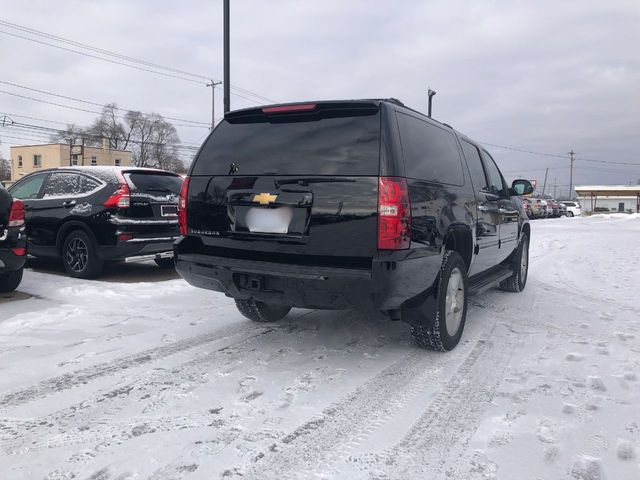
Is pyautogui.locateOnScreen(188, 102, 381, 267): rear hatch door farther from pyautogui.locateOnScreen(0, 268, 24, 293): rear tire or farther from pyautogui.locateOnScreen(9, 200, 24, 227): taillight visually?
pyautogui.locateOnScreen(0, 268, 24, 293): rear tire

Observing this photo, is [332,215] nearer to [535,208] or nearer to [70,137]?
[535,208]

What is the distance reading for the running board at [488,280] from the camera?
468 centimetres

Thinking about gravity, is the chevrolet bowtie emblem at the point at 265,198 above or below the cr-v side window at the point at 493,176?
below

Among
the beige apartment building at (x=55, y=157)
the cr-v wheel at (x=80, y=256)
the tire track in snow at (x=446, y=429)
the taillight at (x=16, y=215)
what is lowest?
the tire track in snow at (x=446, y=429)

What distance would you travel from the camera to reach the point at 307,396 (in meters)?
3.16

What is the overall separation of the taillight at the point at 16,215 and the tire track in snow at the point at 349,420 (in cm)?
450

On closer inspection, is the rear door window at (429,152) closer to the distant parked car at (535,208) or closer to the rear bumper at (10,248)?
the rear bumper at (10,248)

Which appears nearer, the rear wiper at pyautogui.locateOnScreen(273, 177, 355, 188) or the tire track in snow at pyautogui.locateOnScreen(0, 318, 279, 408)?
the tire track in snow at pyautogui.locateOnScreen(0, 318, 279, 408)

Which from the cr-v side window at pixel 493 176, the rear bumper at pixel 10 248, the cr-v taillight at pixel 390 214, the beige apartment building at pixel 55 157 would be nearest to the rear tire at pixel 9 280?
the rear bumper at pixel 10 248

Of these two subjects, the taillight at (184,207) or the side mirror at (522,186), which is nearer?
the taillight at (184,207)

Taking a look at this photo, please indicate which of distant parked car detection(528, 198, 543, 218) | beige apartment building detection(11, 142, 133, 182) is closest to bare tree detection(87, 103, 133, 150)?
beige apartment building detection(11, 142, 133, 182)

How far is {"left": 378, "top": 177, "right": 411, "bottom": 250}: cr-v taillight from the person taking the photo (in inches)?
126

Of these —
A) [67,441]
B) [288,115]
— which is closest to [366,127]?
[288,115]

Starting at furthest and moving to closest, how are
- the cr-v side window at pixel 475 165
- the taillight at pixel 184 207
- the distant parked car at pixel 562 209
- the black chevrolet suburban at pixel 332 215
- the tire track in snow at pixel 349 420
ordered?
the distant parked car at pixel 562 209
the cr-v side window at pixel 475 165
the taillight at pixel 184 207
the black chevrolet suburban at pixel 332 215
the tire track in snow at pixel 349 420
